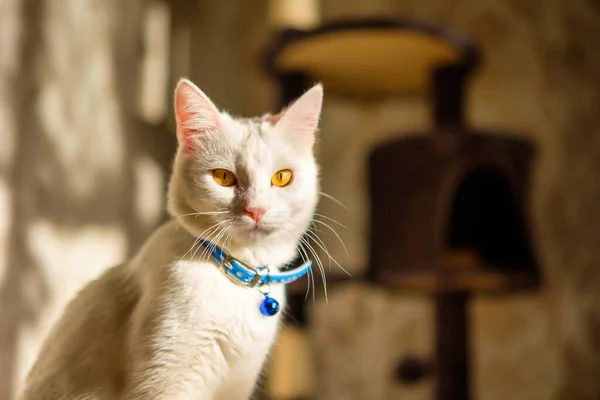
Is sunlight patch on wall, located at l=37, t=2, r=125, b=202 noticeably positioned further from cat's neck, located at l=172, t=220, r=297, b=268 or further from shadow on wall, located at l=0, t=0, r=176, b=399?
cat's neck, located at l=172, t=220, r=297, b=268

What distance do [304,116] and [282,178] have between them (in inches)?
3.6

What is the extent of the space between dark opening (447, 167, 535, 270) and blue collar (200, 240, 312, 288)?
85 cm

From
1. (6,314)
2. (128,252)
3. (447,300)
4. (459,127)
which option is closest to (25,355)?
(6,314)

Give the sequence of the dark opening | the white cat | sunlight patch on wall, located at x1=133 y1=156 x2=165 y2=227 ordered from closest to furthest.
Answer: the white cat, the dark opening, sunlight patch on wall, located at x1=133 y1=156 x2=165 y2=227

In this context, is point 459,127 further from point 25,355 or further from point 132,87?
point 25,355

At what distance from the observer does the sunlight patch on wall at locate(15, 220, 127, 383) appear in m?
1.19

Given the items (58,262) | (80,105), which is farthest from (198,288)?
(80,105)

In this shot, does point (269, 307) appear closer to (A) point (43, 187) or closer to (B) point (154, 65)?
(A) point (43, 187)

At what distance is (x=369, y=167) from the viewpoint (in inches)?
60.3

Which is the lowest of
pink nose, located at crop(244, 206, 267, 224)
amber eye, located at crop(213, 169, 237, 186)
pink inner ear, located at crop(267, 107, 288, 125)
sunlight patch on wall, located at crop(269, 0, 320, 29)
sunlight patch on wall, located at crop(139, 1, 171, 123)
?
pink nose, located at crop(244, 206, 267, 224)

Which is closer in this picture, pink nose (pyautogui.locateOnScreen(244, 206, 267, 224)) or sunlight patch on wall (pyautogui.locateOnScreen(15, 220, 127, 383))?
pink nose (pyautogui.locateOnScreen(244, 206, 267, 224))

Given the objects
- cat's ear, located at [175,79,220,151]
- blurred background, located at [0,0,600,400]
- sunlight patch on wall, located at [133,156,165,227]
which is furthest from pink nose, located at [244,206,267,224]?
sunlight patch on wall, located at [133,156,165,227]

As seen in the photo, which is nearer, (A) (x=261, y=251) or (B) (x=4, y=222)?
(A) (x=261, y=251)

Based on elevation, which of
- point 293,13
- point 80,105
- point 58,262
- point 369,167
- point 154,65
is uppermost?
point 293,13
